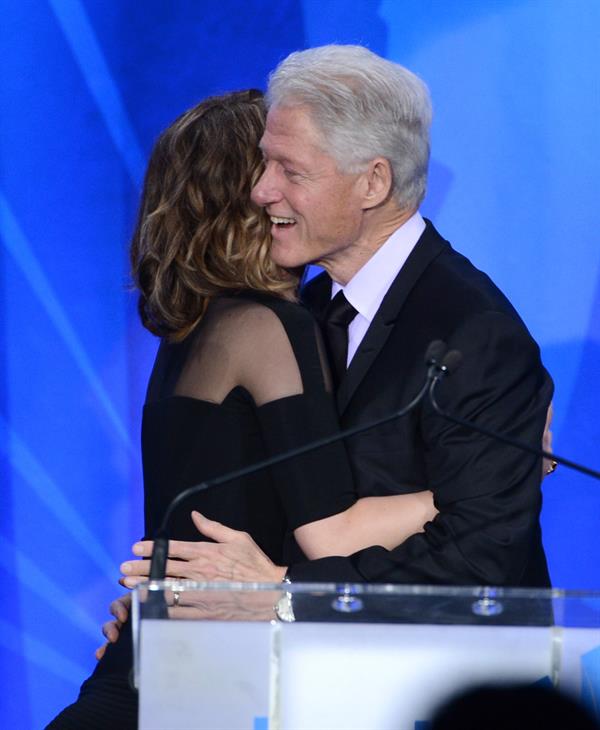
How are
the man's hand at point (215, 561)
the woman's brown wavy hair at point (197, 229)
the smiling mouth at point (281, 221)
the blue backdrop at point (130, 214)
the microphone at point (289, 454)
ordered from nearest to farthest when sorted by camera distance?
the microphone at point (289, 454), the man's hand at point (215, 561), the woman's brown wavy hair at point (197, 229), the smiling mouth at point (281, 221), the blue backdrop at point (130, 214)

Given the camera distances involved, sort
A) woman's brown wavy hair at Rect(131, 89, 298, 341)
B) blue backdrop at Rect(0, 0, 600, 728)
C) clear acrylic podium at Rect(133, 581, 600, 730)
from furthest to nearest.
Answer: blue backdrop at Rect(0, 0, 600, 728)
woman's brown wavy hair at Rect(131, 89, 298, 341)
clear acrylic podium at Rect(133, 581, 600, 730)

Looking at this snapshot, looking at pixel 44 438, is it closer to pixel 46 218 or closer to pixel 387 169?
pixel 46 218

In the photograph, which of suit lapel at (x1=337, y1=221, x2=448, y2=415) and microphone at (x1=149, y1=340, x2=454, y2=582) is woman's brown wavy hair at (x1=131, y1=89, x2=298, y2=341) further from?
microphone at (x1=149, y1=340, x2=454, y2=582)

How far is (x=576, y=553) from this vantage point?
3008 millimetres

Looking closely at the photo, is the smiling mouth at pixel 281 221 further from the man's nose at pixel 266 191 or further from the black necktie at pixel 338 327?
the black necktie at pixel 338 327

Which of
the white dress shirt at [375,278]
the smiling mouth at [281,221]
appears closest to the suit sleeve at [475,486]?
the white dress shirt at [375,278]

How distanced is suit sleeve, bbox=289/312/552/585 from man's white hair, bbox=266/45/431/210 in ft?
1.15

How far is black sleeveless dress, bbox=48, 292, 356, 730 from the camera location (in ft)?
6.48

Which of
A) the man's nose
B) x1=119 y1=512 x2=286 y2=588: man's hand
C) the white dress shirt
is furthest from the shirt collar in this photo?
x1=119 y1=512 x2=286 y2=588: man's hand

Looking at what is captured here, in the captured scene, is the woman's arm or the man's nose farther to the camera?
the man's nose

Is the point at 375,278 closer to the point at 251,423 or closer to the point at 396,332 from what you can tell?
the point at 396,332

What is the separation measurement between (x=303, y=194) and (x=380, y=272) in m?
0.17

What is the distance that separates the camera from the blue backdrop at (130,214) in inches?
115

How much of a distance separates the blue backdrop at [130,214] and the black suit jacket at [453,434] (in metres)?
0.82
